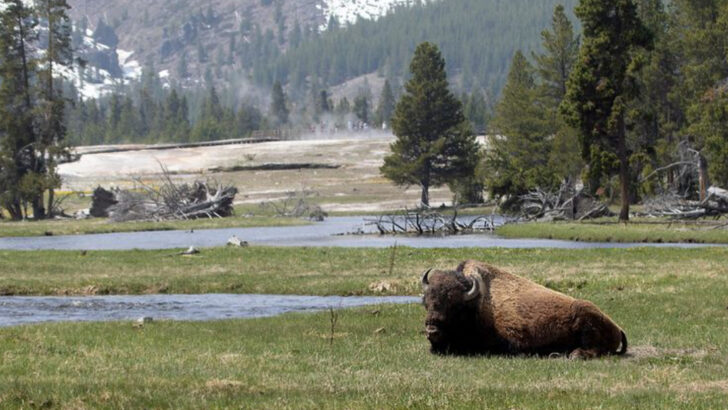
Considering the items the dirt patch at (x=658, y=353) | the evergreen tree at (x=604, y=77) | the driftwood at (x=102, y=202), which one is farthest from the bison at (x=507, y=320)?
the driftwood at (x=102, y=202)

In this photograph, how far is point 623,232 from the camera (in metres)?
47.8

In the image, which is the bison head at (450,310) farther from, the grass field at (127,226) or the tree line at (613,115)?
the grass field at (127,226)

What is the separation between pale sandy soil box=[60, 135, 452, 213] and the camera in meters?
93.2

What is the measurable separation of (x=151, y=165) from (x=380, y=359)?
112869 millimetres

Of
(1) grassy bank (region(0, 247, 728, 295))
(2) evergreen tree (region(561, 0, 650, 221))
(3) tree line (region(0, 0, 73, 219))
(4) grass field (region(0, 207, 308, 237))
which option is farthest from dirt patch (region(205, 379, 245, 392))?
(3) tree line (region(0, 0, 73, 219))

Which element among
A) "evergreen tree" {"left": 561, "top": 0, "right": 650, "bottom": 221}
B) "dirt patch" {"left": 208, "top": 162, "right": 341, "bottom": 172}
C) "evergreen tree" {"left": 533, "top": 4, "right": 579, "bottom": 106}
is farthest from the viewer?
"dirt patch" {"left": 208, "top": 162, "right": 341, "bottom": 172}

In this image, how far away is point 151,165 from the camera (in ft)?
→ 414

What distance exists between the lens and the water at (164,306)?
25.7 m

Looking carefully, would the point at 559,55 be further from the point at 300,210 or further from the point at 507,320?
the point at 507,320

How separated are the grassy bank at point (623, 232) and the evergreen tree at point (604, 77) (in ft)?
16.2

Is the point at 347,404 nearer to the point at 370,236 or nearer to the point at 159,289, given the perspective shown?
the point at 159,289

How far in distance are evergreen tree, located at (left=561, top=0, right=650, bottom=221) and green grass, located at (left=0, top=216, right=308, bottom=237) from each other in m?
19.2

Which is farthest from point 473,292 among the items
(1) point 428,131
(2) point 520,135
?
(1) point 428,131

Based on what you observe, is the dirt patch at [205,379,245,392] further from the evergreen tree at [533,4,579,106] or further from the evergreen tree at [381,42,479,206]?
the evergreen tree at [381,42,479,206]
